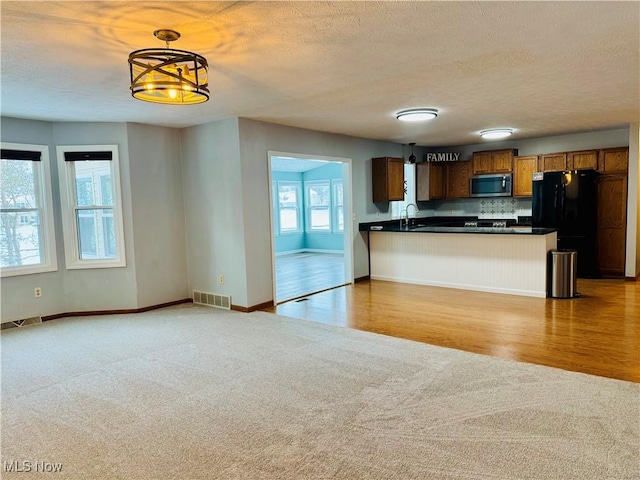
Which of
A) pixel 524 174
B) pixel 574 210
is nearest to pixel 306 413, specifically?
pixel 574 210

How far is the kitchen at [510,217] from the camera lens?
20.1 feet

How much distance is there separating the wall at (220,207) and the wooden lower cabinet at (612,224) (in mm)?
5308

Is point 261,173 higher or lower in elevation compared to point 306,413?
higher

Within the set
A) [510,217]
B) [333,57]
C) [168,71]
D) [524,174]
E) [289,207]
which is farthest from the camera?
[289,207]

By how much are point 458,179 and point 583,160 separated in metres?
2.21

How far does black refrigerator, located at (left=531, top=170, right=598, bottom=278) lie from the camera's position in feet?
22.4

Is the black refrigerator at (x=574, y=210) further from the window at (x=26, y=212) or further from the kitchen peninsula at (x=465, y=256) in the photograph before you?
the window at (x=26, y=212)

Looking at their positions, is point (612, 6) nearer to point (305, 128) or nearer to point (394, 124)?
point (394, 124)

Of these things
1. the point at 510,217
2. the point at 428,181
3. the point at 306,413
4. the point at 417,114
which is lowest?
the point at 306,413

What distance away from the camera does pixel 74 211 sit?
5387mm

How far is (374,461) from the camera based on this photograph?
2.25 m

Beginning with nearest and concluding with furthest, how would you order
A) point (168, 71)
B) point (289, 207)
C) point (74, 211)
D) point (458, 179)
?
point (168, 71) → point (74, 211) → point (458, 179) → point (289, 207)

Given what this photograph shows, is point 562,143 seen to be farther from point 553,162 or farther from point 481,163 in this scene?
point 481,163

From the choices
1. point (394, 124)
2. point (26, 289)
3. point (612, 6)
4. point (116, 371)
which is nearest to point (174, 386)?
point (116, 371)
